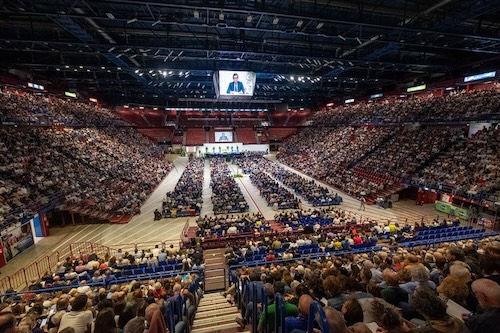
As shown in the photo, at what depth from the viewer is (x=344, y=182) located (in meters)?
26.6

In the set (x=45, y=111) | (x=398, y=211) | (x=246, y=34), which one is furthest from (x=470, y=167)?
(x=45, y=111)

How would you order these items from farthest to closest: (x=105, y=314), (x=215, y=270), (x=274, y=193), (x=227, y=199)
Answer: (x=274, y=193) < (x=227, y=199) < (x=215, y=270) < (x=105, y=314)

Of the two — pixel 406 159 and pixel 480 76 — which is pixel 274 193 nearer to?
pixel 406 159

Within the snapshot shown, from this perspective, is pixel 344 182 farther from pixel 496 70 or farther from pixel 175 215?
pixel 175 215

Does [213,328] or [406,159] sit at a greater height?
[406,159]

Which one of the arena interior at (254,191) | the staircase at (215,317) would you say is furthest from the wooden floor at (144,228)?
the staircase at (215,317)

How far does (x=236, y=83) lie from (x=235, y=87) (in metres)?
0.34

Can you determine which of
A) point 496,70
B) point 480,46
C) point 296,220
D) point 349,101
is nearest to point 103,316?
point 296,220

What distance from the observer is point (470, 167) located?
1914 centimetres

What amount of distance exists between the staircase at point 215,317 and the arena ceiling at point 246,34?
11.8 meters

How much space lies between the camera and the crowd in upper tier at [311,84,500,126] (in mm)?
21812

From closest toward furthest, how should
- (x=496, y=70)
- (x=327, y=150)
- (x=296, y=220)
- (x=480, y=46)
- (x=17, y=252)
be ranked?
1. (x=17, y=252)
2. (x=296, y=220)
3. (x=480, y=46)
4. (x=496, y=70)
5. (x=327, y=150)

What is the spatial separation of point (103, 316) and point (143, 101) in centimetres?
5141

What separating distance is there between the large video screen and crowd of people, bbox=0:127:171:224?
1210 centimetres
